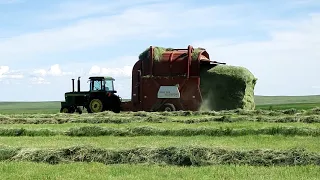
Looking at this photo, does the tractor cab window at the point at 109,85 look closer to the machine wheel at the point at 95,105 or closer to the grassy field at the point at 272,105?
the machine wheel at the point at 95,105

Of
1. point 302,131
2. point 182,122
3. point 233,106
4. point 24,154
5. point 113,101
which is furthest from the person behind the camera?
point 113,101

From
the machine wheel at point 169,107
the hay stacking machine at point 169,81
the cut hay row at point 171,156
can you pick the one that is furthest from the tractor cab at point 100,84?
the cut hay row at point 171,156

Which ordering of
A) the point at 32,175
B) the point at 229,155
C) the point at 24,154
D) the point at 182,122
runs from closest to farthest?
1. the point at 32,175
2. the point at 229,155
3. the point at 24,154
4. the point at 182,122

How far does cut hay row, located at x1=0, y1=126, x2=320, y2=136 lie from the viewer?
15.2m

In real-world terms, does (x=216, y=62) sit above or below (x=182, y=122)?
above

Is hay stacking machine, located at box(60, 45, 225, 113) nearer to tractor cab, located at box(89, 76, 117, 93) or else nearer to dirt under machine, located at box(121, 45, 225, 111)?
dirt under machine, located at box(121, 45, 225, 111)

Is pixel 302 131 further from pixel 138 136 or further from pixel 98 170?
pixel 98 170

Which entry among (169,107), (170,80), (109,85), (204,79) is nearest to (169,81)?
(170,80)

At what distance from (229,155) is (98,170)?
2.69m

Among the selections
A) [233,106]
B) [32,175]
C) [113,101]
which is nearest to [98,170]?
[32,175]

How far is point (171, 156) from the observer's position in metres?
10.5

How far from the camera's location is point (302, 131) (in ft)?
49.4

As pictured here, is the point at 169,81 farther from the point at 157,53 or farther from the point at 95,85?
the point at 95,85

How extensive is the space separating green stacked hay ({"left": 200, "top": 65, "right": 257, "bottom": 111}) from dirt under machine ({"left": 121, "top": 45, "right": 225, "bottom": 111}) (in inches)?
16.9
